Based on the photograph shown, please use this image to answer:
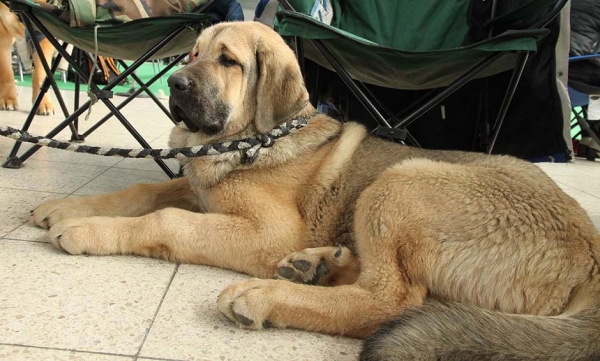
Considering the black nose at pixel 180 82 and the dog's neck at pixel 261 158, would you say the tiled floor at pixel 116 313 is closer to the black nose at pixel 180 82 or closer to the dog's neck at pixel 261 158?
the dog's neck at pixel 261 158

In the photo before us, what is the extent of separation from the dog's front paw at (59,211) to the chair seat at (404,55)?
1436 mm

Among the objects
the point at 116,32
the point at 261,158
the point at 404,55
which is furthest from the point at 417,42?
the point at 116,32

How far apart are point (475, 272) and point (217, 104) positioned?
1369mm

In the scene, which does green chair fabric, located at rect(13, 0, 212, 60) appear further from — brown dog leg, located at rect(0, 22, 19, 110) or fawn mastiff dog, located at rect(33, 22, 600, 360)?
brown dog leg, located at rect(0, 22, 19, 110)

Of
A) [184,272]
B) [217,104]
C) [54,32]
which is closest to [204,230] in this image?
[184,272]

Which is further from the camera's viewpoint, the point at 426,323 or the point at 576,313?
the point at 576,313

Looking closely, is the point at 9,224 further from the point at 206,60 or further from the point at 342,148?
the point at 342,148

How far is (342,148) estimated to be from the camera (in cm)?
241

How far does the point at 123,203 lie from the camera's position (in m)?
2.44

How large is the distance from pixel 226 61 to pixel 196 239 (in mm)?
910

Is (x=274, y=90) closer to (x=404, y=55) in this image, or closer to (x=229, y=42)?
(x=229, y=42)

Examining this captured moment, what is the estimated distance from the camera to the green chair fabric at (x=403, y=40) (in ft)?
8.50

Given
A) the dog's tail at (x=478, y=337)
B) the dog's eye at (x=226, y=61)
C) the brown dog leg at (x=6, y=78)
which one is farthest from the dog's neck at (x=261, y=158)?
the brown dog leg at (x=6, y=78)

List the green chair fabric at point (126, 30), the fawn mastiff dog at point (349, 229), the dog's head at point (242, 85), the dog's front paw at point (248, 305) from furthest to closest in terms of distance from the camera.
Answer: the green chair fabric at point (126, 30) < the dog's head at point (242, 85) < the dog's front paw at point (248, 305) < the fawn mastiff dog at point (349, 229)
